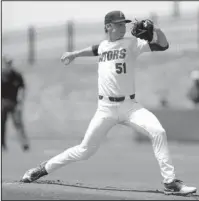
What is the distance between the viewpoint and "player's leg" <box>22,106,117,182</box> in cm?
809

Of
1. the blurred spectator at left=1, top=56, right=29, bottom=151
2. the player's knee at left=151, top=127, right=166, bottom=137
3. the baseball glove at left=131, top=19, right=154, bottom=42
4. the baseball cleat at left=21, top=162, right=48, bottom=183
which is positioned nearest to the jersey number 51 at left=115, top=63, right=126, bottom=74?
the baseball glove at left=131, top=19, right=154, bottom=42

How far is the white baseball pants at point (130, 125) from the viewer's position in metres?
7.84

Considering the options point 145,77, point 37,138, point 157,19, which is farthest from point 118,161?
point 157,19

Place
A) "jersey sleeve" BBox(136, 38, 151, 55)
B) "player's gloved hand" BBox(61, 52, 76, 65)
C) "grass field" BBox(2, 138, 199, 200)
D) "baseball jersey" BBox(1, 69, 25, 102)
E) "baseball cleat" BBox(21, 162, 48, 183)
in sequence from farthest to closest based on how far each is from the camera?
"baseball jersey" BBox(1, 69, 25, 102), "baseball cleat" BBox(21, 162, 48, 183), "player's gloved hand" BBox(61, 52, 76, 65), "grass field" BBox(2, 138, 199, 200), "jersey sleeve" BBox(136, 38, 151, 55)

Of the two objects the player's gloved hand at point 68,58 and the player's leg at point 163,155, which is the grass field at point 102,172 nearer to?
the player's leg at point 163,155

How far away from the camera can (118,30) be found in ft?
26.7

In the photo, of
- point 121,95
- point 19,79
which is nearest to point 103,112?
point 121,95

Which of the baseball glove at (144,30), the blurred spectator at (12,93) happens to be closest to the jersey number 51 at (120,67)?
the baseball glove at (144,30)

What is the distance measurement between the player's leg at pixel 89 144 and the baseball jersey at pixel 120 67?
26 centimetres

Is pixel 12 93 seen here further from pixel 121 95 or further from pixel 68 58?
pixel 121 95

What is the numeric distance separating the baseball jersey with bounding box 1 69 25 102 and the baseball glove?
7.92m

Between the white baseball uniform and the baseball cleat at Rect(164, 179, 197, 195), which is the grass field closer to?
the baseball cleat at Rect(164, 179, 197, 195)

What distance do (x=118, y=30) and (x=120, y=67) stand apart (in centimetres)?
40

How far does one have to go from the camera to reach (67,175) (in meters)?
11.6
